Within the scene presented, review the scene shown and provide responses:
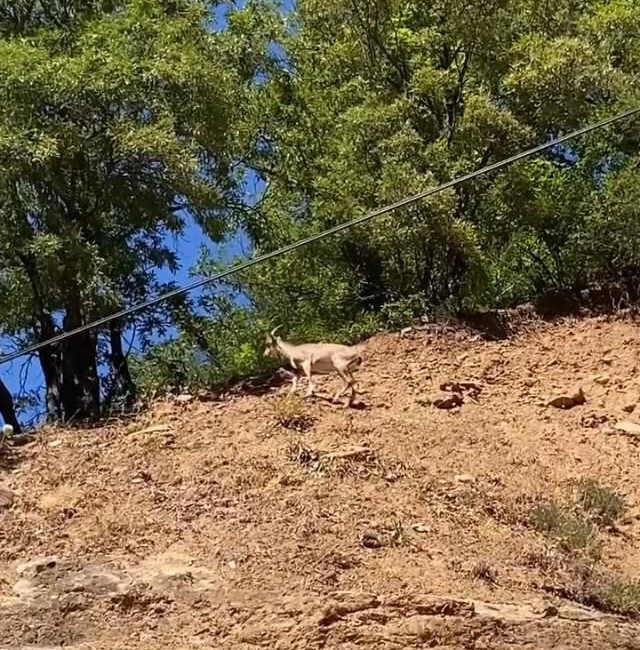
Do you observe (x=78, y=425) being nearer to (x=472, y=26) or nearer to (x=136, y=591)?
(x=136, y=591)

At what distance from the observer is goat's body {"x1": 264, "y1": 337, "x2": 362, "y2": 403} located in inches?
555

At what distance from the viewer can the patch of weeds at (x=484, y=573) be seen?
9.89m

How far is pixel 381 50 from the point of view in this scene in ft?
57.9

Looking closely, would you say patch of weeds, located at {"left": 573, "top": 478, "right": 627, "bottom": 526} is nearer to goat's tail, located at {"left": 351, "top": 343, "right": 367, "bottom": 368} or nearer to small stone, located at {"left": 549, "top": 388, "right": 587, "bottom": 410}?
small stone, located at {"left": 549, "top": 388, "right": 587, "bottom": 410}

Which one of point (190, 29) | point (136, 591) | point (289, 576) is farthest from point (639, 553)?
point (190, 29)

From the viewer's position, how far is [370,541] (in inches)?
407

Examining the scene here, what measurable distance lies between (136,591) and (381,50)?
10.4m

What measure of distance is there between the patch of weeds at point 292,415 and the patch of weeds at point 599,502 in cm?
284

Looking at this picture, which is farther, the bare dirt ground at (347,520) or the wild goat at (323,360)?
the wild goat at (323,360)

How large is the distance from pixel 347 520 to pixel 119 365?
20.7ft

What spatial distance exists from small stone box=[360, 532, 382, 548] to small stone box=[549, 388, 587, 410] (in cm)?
494

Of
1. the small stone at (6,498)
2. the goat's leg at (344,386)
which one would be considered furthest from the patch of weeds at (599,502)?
the small stone at (6,498)

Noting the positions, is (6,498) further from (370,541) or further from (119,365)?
(119,365)

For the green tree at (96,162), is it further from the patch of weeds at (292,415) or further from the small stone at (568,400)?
the small stone at (568,400)
